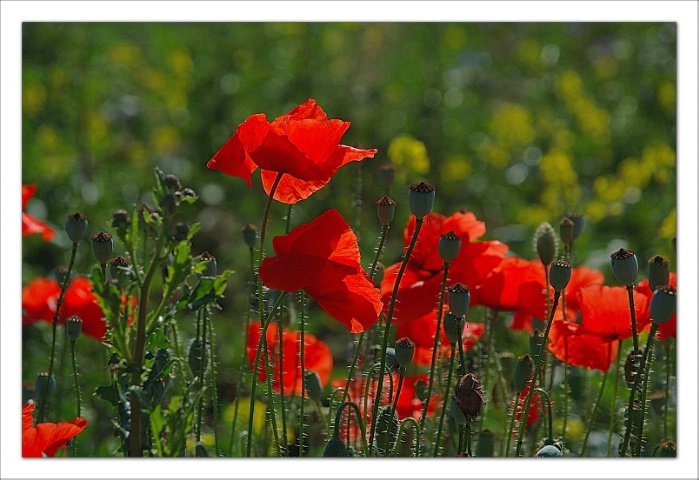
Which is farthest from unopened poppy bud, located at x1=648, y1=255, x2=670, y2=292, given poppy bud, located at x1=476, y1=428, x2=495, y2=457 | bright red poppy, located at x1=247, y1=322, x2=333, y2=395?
bright red poppy, located at x1=247, y1=322, x2=333, y2=395

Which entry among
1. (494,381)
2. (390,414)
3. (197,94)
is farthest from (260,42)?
(390,414)

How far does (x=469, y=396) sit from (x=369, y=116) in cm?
244

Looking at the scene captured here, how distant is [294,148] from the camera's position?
1.10 meters

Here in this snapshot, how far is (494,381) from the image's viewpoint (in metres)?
1.59

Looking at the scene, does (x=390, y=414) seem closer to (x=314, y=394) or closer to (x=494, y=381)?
(x=314, y=394)

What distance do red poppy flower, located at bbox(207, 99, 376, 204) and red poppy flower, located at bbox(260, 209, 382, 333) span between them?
0.20ft

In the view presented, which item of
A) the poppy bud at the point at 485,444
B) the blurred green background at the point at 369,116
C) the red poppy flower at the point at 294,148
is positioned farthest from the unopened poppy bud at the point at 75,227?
the blurred green background at the point at 369,116

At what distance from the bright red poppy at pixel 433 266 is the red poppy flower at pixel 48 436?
0.44 metres

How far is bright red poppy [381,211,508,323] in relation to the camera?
1327mm

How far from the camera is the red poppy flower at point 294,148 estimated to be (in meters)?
1.10

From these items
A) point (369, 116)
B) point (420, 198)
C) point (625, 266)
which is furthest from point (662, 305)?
point (369, 116)

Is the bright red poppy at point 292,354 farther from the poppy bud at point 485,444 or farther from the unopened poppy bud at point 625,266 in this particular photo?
the unopened poppy bud at point 625,266

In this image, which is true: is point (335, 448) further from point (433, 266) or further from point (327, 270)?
point (433, 266)

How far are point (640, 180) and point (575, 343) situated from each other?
5.84 ft
